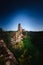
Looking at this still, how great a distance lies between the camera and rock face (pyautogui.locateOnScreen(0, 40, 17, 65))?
2.87m

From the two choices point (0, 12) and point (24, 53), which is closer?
point (24, 53)

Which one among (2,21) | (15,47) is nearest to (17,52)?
(15,47)

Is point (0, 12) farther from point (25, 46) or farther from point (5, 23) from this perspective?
point (25, 46)

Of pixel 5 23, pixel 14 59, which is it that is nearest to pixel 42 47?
pixel 14 59

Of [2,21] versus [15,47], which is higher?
[2,21]

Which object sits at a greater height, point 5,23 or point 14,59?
point 5,23

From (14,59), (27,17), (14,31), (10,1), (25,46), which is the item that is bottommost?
(14,59)

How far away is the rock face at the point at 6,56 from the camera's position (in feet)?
9.41

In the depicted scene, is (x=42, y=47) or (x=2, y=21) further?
(x=2, y=21)

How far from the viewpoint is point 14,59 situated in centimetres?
287

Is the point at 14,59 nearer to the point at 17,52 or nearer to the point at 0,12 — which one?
the point at 17,52

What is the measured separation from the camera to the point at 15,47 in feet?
9.57

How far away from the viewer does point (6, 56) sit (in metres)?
2.89

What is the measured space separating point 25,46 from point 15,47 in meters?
0.14
